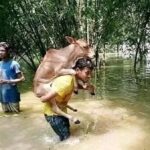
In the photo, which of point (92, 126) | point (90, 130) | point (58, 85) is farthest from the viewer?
point (92, 126)

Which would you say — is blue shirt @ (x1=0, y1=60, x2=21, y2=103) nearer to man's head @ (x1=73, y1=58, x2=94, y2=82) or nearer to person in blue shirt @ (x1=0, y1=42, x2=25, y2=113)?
person in blue shirt @ (x1=0, y1=42, x2=25, y2=113)

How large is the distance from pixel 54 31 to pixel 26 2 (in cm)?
212

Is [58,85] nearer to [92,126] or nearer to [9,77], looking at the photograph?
[92,126]

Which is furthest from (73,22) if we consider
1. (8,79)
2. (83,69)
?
(83,69)

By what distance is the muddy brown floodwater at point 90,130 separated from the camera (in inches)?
249

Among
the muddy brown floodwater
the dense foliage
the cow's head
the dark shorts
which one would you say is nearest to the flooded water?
the muddy brown floodwater

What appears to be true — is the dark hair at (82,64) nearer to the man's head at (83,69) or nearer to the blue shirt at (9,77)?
the man's head at (83,69)

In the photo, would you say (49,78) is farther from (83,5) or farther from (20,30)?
(20,30)

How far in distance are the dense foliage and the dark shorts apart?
9027 mm

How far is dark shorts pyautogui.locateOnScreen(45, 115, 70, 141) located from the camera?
20.5 ft

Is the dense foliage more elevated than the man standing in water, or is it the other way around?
the dense foliage

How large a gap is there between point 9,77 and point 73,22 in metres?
8.78

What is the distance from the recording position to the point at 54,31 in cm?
1844

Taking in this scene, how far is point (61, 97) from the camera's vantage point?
20.5ft
